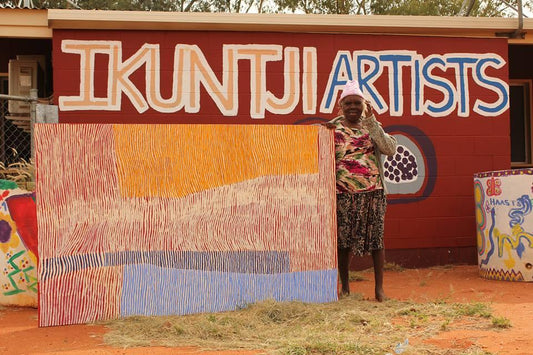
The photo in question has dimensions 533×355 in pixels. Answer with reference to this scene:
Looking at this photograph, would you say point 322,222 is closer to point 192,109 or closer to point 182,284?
point 182,284

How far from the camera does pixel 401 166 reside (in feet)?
23.1

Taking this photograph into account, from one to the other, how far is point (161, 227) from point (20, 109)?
414cm

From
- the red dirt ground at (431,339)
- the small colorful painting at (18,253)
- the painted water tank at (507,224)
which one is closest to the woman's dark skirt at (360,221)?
the red dirt ground at (431,339)

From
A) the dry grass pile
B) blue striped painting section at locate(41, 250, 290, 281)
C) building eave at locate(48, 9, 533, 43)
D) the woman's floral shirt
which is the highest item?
building eave at locate(48, 9, 533, 43)

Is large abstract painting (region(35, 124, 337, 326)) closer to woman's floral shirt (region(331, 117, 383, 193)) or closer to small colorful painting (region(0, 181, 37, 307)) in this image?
woman's floral shirt (region(331, 117, 383, 193))

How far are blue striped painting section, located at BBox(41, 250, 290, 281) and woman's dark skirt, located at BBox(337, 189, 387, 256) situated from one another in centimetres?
57

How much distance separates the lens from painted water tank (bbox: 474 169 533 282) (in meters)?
6.01

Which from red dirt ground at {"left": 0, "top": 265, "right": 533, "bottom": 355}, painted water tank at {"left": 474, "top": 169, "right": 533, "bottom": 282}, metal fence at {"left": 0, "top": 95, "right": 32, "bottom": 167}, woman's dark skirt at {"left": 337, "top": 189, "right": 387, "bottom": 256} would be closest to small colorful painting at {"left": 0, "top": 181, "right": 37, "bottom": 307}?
red dirt ground at {"left": 0, "top": 265, "right": 533, "bottom": 355}

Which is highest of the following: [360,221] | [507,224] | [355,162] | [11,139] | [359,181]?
[11,139]

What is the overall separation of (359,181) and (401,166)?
2331mm

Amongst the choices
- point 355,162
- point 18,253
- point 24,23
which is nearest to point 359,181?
point 355,162

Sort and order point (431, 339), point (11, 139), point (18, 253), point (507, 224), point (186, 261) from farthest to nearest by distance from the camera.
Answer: point (11, 139) → point (507, 224) → point (18, 253) → point (186, 261) → point (431, 339)

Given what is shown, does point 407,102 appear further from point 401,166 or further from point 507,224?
point 507,224

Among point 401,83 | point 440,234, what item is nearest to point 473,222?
point 440,234
